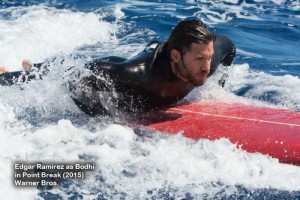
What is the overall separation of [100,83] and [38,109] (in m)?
0.76

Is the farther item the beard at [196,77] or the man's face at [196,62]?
the beard at [196,77]

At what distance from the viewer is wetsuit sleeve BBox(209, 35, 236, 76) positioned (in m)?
4.37

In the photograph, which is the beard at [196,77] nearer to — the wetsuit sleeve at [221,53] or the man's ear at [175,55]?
the man's ear at [175,55]

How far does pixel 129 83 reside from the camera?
3.75 m

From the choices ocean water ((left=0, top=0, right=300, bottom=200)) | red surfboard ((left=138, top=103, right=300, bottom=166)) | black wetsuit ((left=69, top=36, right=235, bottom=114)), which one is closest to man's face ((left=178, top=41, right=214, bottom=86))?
black wetsuit ((left=69, top=36, right=235, bottom=114))

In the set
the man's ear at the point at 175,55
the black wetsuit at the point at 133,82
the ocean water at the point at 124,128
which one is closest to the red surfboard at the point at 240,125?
the ocean water at the point at 124,128

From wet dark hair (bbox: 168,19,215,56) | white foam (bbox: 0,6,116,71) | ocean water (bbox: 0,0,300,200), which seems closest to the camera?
ocean water (bbox: 0,0,300,200)

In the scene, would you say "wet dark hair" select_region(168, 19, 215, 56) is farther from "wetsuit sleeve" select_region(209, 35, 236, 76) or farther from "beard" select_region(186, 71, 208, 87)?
"wetsuit sleeve" select_region(209, 35, 236, 76)

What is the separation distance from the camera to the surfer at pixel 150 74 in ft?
11.9

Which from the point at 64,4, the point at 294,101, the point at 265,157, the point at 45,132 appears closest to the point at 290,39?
the point at 294,101

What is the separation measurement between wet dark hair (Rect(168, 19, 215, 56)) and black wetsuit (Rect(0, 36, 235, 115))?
0.57 feet

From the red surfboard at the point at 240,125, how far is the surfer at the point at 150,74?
0.25 m

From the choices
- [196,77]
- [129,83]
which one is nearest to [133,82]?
[129,83]

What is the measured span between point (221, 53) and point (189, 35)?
1006mm
